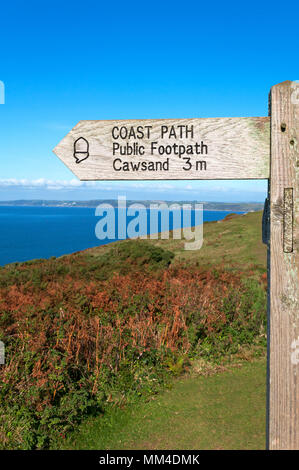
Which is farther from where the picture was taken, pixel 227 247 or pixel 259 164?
pixel 227 247

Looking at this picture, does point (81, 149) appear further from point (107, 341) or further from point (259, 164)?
point (107, 341)

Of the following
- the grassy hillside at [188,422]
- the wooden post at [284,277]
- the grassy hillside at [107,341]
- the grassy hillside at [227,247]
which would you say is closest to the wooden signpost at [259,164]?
the wooden post at [284,277]

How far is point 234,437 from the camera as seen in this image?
12.5ft

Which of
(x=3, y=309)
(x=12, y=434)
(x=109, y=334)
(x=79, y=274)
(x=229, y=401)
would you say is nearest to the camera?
(x=12, y=434)

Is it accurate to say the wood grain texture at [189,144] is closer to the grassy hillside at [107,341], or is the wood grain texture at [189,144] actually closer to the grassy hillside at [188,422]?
the grassy hillside at [107,341]

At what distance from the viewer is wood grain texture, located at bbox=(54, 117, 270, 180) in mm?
2182

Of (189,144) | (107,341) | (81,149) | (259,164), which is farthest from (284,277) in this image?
(107,341)

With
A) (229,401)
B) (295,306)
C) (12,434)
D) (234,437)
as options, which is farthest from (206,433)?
(295,306)

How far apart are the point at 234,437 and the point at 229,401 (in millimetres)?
826

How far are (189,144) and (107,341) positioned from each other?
12.3 feet

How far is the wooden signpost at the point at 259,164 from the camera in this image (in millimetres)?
2070

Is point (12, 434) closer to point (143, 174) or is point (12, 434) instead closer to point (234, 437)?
point (234, 437)

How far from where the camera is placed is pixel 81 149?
2.35 m

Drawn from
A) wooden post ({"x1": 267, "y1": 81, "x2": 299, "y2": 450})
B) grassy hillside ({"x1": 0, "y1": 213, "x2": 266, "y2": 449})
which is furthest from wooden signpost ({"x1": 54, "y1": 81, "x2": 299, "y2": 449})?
grassy hillside ({"x1": 0, "y1": 213, "x2": 266, "y2": 449})
